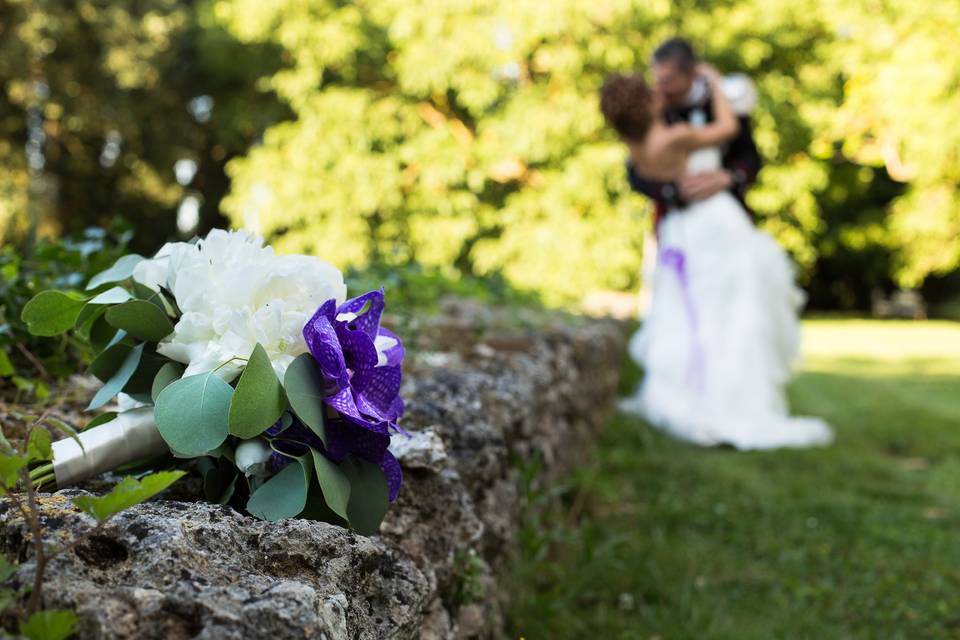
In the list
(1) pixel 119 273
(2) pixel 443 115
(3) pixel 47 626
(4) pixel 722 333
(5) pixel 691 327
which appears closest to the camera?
(3) pixel 47 626

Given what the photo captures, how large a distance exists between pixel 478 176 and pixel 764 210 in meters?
6.83

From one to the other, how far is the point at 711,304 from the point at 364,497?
4387mm

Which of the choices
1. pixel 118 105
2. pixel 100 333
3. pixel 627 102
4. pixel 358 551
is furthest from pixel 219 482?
pixel 118 105

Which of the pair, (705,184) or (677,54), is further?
(705,184)

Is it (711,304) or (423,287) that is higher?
(423,287)

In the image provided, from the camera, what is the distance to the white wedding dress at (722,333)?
4.95 metres

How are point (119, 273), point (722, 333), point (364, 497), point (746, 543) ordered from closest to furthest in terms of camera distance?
point (364, 497), point (119, 273), point (746, 543), point (722, 333)

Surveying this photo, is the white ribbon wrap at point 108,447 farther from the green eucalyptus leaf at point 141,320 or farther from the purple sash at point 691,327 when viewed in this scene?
the purple sash at point 691,327

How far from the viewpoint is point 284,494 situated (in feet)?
3.45

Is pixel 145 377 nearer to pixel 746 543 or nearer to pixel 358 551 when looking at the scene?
pixel 358 551

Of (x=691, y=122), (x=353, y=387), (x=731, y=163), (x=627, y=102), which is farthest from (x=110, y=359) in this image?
(x=731, y=163)

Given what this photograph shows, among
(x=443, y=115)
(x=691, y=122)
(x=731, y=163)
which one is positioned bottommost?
(x=731, y=163)

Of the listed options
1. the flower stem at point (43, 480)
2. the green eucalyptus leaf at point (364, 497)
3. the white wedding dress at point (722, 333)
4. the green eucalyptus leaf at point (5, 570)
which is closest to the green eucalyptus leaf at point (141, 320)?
the flower stem at point (43, 480)

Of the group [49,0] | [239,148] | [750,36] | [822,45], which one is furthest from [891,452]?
[239,148]
